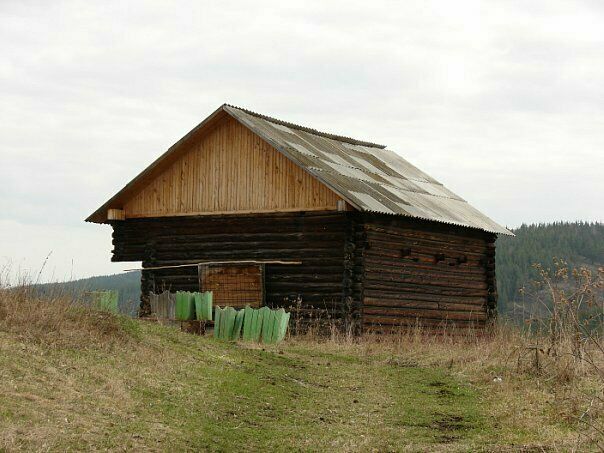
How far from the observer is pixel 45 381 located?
11.1 metres

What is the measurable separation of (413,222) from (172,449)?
15.9 metres

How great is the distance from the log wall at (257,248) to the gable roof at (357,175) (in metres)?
1.15

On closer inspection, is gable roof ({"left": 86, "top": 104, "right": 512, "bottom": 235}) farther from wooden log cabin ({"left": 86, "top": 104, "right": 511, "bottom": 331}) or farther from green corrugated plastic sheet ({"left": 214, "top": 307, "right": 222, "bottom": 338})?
green corrugated plastic sheet ({"left": 214, "top": 307, "right": 222, "bottom": 338})

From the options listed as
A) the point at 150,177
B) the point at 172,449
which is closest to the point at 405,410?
the point at 172,449

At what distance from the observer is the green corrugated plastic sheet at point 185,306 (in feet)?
66.1

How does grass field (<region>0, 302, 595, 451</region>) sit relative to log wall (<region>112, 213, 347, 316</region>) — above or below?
below

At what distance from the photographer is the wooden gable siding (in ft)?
75.6

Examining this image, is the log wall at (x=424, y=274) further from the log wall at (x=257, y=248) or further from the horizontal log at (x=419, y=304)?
the log wall at (x=257, y=248)

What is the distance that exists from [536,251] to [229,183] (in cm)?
9303

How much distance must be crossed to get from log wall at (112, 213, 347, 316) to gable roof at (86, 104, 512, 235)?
1149mm

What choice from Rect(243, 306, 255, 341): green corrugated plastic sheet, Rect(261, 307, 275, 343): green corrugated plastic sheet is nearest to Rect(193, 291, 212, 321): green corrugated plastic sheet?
Rect(243, 306, 255, 341): green corrugated plastic sheet

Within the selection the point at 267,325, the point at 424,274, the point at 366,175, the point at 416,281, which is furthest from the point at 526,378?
the point at 366,175

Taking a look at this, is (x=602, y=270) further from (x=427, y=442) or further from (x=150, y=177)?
(x=150, y=177)

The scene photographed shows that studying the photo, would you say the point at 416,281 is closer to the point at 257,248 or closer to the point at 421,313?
the point at 421,313
